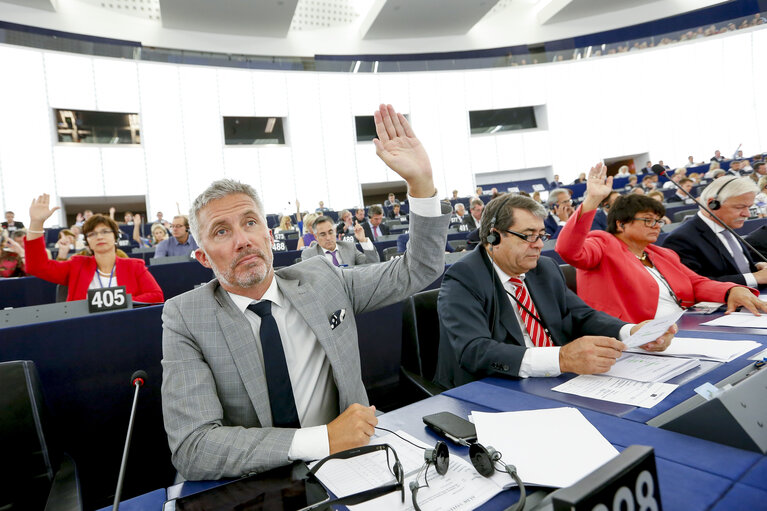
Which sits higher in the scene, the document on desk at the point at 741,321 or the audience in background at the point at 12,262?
the audience in background at the point at 12,262

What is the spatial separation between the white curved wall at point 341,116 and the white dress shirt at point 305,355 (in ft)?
41.4

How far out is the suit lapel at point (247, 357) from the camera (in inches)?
43.8

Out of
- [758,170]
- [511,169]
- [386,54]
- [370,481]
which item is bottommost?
[370,481]

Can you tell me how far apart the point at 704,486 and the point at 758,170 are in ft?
34.1

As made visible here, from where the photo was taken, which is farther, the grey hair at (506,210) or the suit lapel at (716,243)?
the suit lapel at (716,243)

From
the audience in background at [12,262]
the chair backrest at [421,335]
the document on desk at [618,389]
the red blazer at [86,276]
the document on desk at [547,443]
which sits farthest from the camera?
the audience in background at [12,262]

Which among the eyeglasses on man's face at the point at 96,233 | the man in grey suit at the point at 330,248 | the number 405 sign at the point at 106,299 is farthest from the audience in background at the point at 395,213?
the number 405 sign at the point at 106,299

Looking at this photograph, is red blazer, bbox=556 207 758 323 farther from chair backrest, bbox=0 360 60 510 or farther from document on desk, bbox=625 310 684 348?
chair backrest, bbox=0 360 60 510

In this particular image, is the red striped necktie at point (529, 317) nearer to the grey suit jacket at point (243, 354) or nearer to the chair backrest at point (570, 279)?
the grey suit jacket at point (243, 354)

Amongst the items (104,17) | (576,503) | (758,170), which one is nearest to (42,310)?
(576,503)

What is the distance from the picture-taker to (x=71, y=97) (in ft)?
36.6

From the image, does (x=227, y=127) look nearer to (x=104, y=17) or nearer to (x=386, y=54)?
(x=104, y=17)

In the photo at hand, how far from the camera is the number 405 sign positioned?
212 centimetres

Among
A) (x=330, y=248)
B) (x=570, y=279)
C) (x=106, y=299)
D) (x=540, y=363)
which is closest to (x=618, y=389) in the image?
(x=540, y=363)
